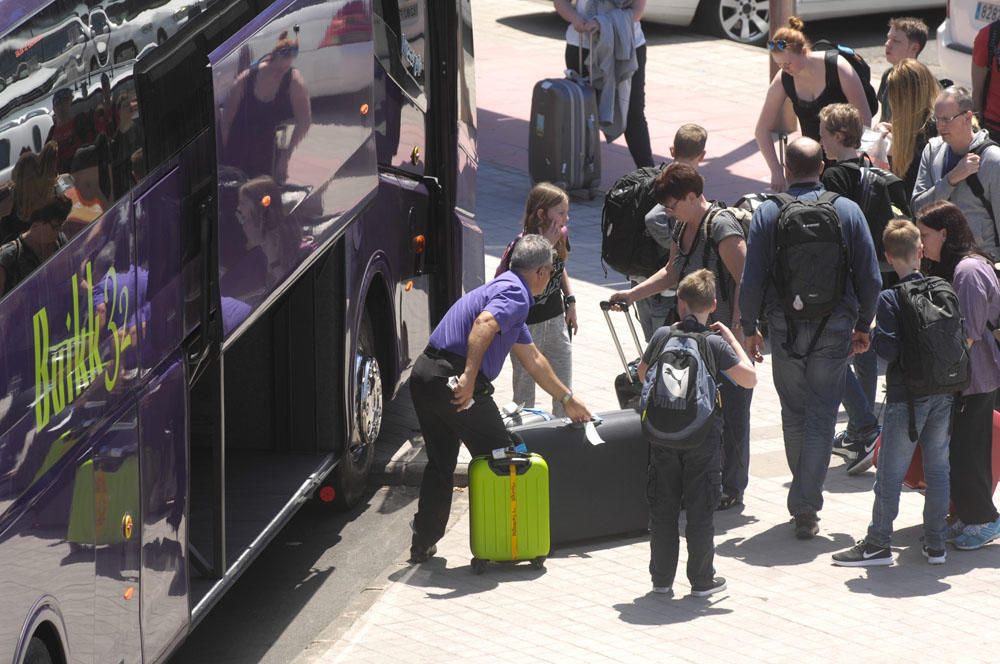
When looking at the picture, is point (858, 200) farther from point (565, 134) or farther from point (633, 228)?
point (565, 134)

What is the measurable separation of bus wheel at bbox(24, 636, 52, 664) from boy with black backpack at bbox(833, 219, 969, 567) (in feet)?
12.9

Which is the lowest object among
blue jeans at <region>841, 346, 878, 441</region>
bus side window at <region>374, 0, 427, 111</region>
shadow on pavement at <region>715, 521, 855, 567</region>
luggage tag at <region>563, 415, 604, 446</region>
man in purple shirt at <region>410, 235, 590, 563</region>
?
shadow on pavement at <region>715, 521, 855, 567</region>

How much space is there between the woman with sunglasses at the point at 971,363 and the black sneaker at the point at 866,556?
41 centimetres

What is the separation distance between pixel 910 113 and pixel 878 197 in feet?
3.77

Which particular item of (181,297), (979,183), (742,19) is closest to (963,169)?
(979,183)

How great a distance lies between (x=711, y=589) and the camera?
7.46m

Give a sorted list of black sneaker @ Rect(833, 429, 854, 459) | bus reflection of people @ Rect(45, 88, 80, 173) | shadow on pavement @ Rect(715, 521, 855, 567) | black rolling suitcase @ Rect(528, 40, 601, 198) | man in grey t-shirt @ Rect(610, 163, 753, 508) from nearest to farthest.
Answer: bus reflection of people @ Rect(45, 88, 80, 173) < shadow on pavement @ Rect(715, 521, 855, 567) < man in grey t-shirt @ Rect(610, 163, 753, 508) < black sneaker @ Rect(833, 429, 854, 459) < black rolling suitcase @ Rect(528, 40, 601, 198)

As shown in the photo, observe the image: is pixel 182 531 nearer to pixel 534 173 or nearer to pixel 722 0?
pixel 534 173

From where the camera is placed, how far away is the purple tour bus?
4910 mm

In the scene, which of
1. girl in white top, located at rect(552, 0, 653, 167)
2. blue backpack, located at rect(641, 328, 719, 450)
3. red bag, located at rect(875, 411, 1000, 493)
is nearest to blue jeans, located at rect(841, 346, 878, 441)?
red bag, located at rect(875, 411, 1000, 493)

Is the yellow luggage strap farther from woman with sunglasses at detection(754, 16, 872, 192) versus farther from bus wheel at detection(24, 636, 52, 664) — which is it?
woman with sunglasses at detection(754, 16, 872, 192)

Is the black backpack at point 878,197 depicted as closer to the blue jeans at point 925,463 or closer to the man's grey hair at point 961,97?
the man's grey hair at point 961,97

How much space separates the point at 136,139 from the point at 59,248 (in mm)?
769

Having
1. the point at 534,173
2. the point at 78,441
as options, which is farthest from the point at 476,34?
the point at 78,441
